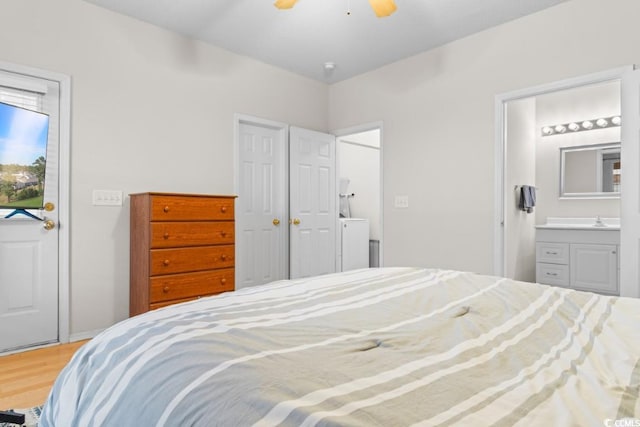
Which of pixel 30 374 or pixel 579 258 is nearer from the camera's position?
pixel 30 374

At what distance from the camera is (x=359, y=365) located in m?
0.82

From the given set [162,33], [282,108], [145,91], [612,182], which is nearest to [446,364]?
[145,91]

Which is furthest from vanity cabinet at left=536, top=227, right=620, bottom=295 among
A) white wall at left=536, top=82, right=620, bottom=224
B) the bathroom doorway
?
the bathroom doorway

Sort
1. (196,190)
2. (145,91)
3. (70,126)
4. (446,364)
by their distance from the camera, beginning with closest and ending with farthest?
(446,364) → (70,126) → (145,91) → (196,190)

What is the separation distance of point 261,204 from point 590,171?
405 centimetres

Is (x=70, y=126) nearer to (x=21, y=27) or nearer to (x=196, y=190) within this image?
(x=21, y=27)

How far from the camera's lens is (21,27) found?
2.79 metres

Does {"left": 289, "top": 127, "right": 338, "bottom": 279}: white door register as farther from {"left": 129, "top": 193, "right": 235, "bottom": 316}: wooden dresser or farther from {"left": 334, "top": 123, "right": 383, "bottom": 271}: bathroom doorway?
{"left": 129, "top": 193, "right": 235, "bottom": 316}: wooden dresser

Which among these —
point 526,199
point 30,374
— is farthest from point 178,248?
point 526,199

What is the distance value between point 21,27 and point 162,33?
3.47ft

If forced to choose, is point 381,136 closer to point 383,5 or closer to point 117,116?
point 383,5

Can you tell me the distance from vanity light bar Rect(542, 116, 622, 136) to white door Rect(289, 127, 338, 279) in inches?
112

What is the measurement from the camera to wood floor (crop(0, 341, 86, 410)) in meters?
2.03

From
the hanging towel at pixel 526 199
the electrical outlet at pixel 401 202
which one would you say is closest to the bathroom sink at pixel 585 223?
the hanging towel at pixel 526 199
